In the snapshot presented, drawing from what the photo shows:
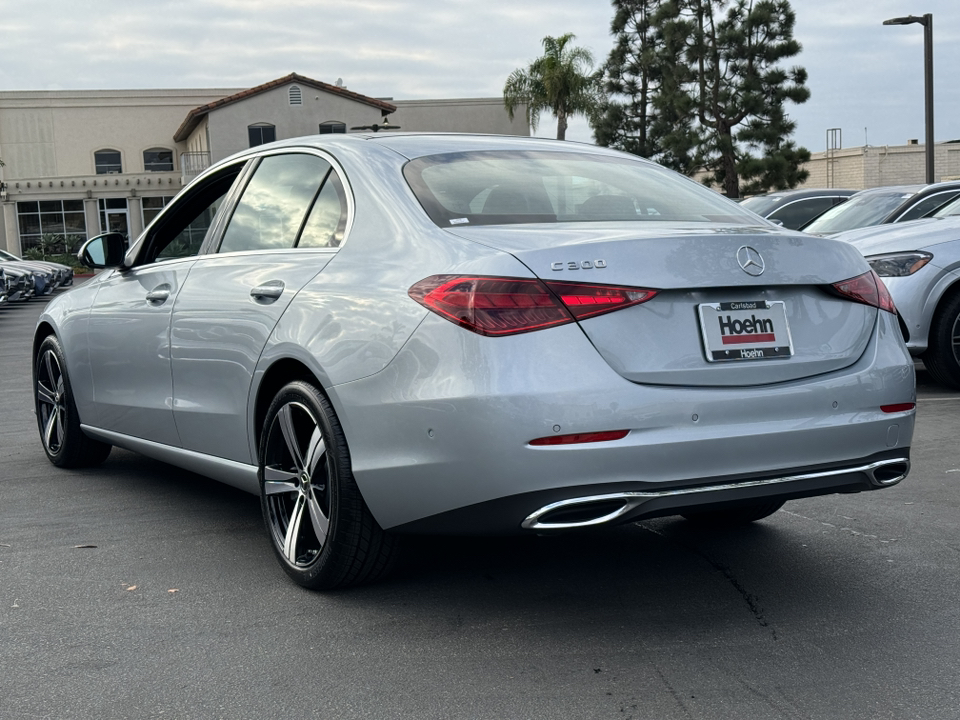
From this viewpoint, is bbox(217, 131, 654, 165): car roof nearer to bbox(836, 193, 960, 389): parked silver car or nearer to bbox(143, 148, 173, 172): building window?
bbox(836, 193, 960, 389): parked silver car

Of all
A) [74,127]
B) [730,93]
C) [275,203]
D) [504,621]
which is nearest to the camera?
[504,621]

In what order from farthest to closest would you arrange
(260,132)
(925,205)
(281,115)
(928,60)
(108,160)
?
(108,160) → (281,115) → (260,132) → (928,60) → (925,205)

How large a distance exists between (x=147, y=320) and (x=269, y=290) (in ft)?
3.76

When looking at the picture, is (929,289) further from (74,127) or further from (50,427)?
(74,127)

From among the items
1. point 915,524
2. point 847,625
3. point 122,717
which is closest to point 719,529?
point 915,524

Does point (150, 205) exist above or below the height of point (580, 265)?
above

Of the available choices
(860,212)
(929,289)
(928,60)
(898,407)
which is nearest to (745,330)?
(898,407)

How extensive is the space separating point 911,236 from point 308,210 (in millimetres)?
5624

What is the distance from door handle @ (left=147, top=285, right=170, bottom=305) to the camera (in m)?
5.01

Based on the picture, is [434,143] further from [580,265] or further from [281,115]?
[281,115]

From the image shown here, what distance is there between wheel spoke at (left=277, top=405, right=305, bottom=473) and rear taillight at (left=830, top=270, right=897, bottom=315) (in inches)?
72.1

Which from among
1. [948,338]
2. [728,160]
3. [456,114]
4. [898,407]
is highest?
[456,114]

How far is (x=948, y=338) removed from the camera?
8.38m

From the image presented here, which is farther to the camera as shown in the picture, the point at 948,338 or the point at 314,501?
the point at 948,338
